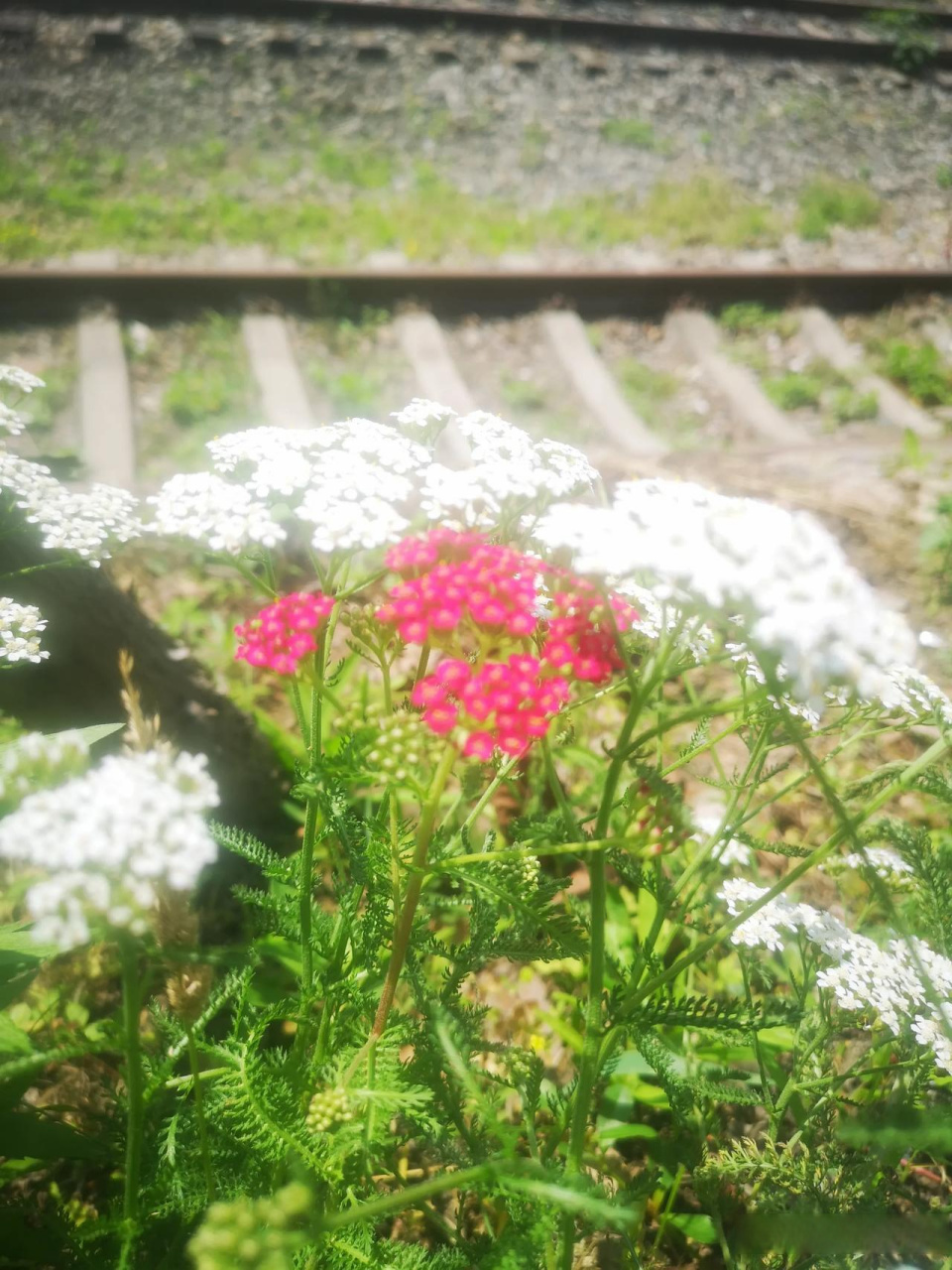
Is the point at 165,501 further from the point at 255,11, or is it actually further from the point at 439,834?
the point at 255,11

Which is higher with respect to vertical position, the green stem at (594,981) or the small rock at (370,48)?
the small rock at (370,48)

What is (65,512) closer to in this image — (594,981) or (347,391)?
(594,981)

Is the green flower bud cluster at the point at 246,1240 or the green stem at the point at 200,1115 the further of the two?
the green stem at the point at 200,1115

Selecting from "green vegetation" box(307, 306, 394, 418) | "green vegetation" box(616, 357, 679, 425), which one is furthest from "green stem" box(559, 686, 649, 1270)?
"green vegetation" box(616, 357, 679, 425)

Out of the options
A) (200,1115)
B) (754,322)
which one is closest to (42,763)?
(200,1115)

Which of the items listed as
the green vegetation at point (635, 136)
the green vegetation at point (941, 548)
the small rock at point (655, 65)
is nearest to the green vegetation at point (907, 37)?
the small rock at point (655, 65)

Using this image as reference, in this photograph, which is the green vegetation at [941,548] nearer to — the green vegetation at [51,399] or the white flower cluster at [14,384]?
the white flower cluster at [14,384]
